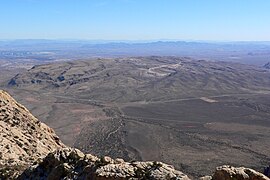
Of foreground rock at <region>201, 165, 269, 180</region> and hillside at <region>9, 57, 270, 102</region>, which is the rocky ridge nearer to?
foreground rock at <region>201, 165, 269, 180</region>

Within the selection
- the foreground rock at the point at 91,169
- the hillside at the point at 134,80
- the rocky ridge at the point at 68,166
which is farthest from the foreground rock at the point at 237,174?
the hillside at the point at 134,80

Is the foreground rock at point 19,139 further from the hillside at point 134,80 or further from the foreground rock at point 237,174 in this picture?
the hillside at point 134,80

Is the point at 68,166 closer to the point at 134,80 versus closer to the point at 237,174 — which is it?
the point at 237,174

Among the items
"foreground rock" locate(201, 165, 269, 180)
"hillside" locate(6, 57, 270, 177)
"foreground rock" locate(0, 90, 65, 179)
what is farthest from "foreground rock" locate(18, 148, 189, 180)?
"hillside" locate(6, 57, 270, 177)

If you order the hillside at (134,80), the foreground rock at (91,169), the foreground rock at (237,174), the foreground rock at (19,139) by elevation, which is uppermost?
the foreground rock at (237,174)

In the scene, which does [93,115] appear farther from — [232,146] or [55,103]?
[232,146]

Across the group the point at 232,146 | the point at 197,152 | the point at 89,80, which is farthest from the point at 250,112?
the point at 89,80
